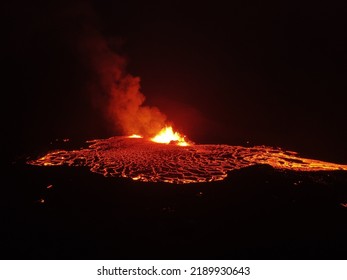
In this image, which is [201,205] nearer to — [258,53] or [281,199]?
[281,199]

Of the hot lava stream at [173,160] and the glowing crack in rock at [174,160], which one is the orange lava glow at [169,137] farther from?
the glowing crack in rock at [174,160]

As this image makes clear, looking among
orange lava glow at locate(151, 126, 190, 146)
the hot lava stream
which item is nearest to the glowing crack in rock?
the hot lava stream

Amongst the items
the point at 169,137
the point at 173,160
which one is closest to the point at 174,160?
the point at 173,160

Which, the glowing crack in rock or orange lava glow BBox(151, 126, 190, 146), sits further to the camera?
orange lava glow BBox(151, 126, 190, 146)

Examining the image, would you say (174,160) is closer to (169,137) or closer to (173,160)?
(173,160)

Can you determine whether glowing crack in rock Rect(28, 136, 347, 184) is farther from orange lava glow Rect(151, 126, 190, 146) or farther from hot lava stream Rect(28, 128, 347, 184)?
orange lava glow Rect(151, 126, 190, 146)

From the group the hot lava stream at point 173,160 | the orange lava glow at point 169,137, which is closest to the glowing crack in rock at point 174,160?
the hot lava stream at point 173,160

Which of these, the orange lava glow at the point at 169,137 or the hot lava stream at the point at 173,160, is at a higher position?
the orange lava glow at the point at 169,137
